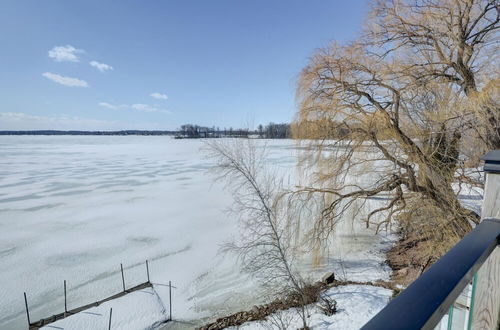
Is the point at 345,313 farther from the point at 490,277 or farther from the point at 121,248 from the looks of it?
the point at 121,248

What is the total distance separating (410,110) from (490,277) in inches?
164

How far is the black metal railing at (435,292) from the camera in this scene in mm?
458

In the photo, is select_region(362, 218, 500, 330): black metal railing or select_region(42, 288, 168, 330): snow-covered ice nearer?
select_region(362, 218, 500, 330): black metal railing

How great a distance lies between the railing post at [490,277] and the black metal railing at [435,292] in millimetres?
167

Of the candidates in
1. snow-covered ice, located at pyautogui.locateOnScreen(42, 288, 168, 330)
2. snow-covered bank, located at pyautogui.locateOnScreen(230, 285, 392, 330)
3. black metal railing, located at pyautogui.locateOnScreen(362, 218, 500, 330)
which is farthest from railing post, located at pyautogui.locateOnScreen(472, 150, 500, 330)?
snow-covered ice, located at pyautogui.locateOnScreen(42, 288, 168, 330)

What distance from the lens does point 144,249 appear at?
770 cm

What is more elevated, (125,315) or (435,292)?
(435,292)

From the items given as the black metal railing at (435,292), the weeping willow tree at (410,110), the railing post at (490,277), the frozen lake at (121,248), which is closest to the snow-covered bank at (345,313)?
the frozen lake at (121,248)

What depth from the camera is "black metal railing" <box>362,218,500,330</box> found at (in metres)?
0.46

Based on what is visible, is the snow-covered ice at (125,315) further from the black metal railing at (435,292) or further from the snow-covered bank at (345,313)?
the black metal railing at (435,292)

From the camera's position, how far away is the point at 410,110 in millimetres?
4426

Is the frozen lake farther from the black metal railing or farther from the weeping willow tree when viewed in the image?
the black metal railing

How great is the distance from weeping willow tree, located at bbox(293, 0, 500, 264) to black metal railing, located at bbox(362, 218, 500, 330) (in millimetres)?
3952

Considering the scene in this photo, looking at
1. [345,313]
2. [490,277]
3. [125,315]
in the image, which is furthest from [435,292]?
[125,315]
